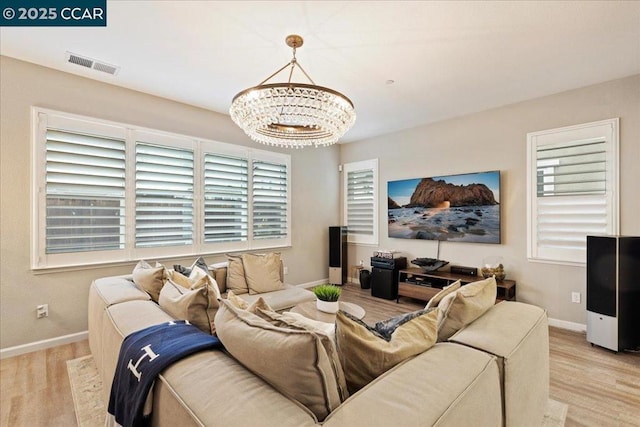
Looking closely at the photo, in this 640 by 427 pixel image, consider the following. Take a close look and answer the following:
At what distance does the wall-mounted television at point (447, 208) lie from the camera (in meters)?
4.01

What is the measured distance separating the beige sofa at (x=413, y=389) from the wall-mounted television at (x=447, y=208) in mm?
2674

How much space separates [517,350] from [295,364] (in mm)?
1045

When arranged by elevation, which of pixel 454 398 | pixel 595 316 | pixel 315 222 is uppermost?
pixel 315 222

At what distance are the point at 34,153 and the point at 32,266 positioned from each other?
110 cm

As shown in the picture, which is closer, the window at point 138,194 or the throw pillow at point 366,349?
the throw pillow at point 366,349

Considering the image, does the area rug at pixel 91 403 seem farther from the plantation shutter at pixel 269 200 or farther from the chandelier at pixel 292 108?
the plantation shutter at pixel 269 200

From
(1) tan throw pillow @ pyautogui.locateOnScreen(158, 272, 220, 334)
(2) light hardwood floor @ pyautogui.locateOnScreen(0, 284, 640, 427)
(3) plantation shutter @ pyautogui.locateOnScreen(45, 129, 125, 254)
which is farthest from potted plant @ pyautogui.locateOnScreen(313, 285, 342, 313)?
(3) plantation shutter @ pyautogui.locateOnScreen(45, 129, 125, 254)

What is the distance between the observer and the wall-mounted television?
4010mm

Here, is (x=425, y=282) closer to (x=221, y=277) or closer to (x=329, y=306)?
(x=329, y=306)

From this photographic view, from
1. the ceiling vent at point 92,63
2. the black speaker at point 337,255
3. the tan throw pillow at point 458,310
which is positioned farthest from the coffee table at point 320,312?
the ceiling vent at point 92,63

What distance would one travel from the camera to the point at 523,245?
3.79 m

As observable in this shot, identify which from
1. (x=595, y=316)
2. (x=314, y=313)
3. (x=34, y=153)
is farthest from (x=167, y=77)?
(x=595, y=316)

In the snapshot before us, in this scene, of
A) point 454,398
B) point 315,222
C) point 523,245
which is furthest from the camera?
point 315,222

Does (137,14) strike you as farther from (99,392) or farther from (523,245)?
(523,245)
